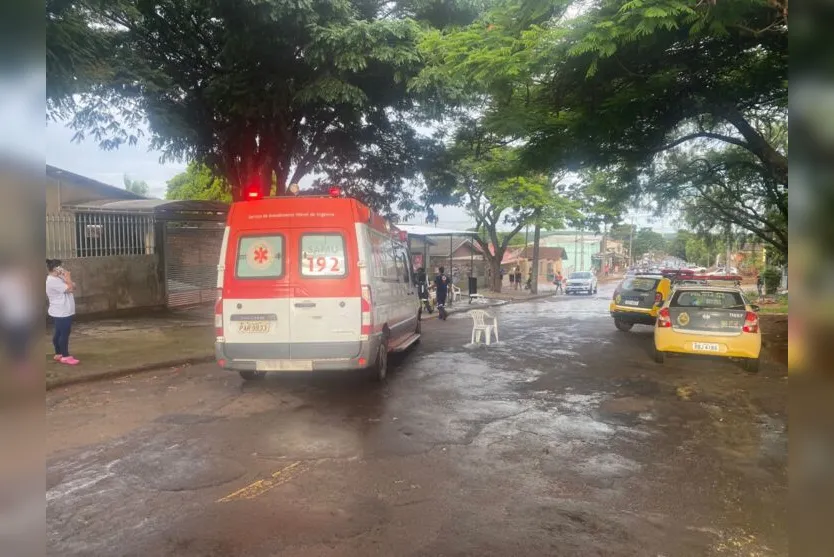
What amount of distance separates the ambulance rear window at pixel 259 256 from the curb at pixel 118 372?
9.85 ft

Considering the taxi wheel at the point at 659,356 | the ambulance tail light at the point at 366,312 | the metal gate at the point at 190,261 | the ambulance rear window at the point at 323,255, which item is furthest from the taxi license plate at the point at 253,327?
the metal gate at the point at 190,261

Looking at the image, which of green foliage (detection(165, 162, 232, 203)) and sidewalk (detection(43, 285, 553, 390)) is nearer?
sidewalk (detection(43, 285, 553, 390))

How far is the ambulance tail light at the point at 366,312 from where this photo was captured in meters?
7.21

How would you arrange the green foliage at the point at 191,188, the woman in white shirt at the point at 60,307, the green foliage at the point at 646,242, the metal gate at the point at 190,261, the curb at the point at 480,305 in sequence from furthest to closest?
the green foliage at the point at 646,242, the green foliage at the point at 191,188, the curb at the point at 480,305, the metal gate at the point at 190,261, the woman in white shirt at the point at 60,307

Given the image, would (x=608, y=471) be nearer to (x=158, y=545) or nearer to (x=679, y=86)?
(x=158, y=545)

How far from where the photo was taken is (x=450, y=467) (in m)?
4.93

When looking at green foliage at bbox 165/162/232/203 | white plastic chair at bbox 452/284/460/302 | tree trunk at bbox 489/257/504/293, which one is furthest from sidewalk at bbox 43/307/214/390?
green foliage at bbox 165/162/232/203

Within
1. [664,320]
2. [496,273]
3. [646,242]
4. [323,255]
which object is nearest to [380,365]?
[323,255]

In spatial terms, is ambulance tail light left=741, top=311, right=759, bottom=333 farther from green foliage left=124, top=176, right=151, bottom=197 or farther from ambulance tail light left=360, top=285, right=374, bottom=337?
green foliage left=124, top=176, right=151, bottom=197

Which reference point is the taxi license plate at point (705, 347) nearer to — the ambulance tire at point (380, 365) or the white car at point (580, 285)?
the ambulance tire at point (380, 365)

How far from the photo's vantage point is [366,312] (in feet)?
23.7

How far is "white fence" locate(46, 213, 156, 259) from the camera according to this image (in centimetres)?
1288

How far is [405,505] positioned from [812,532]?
11.3 ft

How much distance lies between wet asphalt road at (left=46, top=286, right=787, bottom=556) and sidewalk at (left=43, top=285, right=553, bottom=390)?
1.68ft
